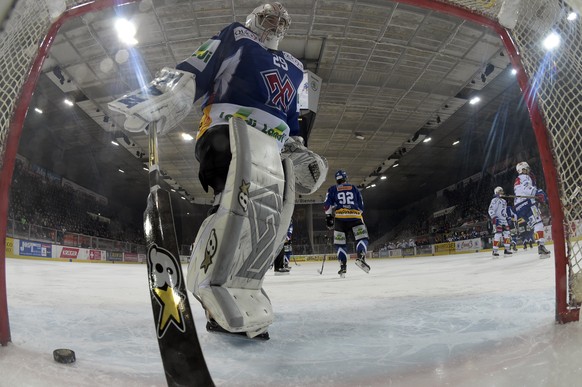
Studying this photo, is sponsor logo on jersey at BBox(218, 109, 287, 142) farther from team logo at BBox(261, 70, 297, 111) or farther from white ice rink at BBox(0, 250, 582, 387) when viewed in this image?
white ice rink at BBox(0, 250, 582, 387)

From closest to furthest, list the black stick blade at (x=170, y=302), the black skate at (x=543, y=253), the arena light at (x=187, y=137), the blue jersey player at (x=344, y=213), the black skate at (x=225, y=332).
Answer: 1. the black stick blade at (x=170, y=302)
2. the black skate at (x=225, y=332)
3. the black skate at (x=543, y=253)
4. the blue jersey player at (x=344, y=213)
5. the arena light at (x=187, y=137)

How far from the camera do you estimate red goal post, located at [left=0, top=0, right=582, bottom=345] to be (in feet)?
3.51

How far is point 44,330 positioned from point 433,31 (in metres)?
7.87

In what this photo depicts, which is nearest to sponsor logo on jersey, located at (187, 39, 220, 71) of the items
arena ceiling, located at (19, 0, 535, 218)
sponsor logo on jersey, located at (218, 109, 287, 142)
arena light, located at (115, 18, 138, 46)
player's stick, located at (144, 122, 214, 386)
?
sponsor logo on jersey, located at (218, 109, 287, 142)

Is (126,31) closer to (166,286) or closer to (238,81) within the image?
(238,81)

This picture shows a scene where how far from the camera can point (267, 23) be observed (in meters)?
1.59

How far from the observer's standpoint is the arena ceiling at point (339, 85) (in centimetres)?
674

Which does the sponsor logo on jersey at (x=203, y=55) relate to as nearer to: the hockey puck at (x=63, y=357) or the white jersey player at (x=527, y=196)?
the hockey puck at (x=63, y=357)

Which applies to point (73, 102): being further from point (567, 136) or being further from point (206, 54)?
point (567, 136)

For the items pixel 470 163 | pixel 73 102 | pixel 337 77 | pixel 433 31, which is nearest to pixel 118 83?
pixel 73 102

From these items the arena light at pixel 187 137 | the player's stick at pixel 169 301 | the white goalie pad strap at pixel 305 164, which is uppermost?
the arena light at pixel 187 137

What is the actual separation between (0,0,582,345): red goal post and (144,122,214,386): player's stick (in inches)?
18.4

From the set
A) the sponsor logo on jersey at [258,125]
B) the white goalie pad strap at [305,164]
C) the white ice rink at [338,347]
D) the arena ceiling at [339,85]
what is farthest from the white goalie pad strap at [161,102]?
the arena ceiling at [339,85]

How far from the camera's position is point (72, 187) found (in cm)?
1597
